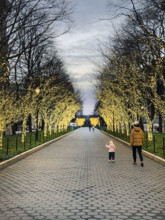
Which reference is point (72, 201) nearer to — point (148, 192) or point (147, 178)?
point (148, 192)

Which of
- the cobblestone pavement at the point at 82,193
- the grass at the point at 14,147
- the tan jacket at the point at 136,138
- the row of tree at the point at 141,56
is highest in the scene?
the row of tree at the point at 141,56

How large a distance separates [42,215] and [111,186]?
2927mm

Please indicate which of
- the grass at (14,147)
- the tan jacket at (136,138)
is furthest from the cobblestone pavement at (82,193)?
the grass at (14,147)

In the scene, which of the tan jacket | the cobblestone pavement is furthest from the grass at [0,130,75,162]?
the tan jacket

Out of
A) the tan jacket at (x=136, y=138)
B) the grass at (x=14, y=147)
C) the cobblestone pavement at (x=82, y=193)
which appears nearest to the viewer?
the cobblestone pavement at (x=82, y=193)

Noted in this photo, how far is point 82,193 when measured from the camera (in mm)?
6988

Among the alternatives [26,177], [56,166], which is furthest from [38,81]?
[26,177]

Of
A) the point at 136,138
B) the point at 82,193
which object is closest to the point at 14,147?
the point at 136,138

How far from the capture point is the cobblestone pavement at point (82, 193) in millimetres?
5367

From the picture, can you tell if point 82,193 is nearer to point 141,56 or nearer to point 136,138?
point 136,138

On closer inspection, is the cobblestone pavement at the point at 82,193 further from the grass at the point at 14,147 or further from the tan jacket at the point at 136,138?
the grass at the point at 14,147

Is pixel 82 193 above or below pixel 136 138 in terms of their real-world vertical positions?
below

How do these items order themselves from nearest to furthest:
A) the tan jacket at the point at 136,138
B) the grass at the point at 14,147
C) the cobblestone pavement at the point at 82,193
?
the cobblestone pavement at the point at 82,193 < the tan jacket at the point at 136,138 < the grass at the point at 14,147

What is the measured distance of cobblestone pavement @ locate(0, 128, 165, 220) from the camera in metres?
5.37
